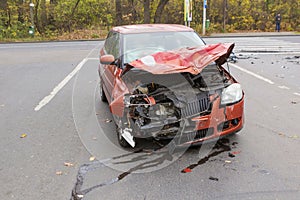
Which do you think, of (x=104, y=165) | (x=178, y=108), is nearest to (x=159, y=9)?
(x=178, y=108)

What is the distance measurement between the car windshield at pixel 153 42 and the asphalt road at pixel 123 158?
4.30ft

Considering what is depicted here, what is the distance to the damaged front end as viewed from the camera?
389cm

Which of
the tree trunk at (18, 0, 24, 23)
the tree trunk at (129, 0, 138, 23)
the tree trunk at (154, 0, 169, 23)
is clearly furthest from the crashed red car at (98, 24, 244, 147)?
the tree trunk at (18, 0, 24, 23)

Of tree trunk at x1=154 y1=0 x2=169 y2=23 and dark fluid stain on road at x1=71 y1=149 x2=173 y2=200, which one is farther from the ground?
tree trunk at x1=154 y1=0 x2=169 y2=23

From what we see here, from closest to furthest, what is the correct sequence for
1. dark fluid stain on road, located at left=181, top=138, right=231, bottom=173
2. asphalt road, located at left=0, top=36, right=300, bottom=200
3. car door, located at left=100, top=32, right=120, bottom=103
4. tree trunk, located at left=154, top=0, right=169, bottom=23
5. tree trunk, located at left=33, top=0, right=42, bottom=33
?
asphalt road, located at left=0, top=36, right=300, bottom=200 → dark fluid stain on road, located at left=181, top=138, right=231, bottom=173 → car door, located at left=100, top=32, right=120, bottom=103 → tree trunk, located at left=154, top=0, right=169, bottom=23 → tree trunk, located at left=33, top=0, right=42, bottom=33

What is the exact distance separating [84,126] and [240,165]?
2.70m

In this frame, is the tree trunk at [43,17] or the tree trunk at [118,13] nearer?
the tree trunk at [118,13]

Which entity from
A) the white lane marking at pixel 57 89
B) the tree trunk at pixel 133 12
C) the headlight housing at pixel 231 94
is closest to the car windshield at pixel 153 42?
the headlight housing at pixel 231 94

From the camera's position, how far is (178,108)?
3.94 m

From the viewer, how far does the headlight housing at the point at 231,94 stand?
4071 millimetres

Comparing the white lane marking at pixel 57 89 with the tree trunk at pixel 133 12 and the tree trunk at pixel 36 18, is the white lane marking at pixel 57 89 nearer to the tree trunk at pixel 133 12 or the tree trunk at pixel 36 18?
the tree trunk at pixel 36 18

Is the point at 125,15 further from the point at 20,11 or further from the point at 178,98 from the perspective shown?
the point at 178,98

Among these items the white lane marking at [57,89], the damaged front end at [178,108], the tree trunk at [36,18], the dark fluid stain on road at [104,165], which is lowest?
the dark fluid stain on road at [104,165]

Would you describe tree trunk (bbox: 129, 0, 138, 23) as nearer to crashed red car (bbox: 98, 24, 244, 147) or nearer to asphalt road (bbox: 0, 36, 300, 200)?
asphalt road (bbox: 0, 36, 300, 200)
